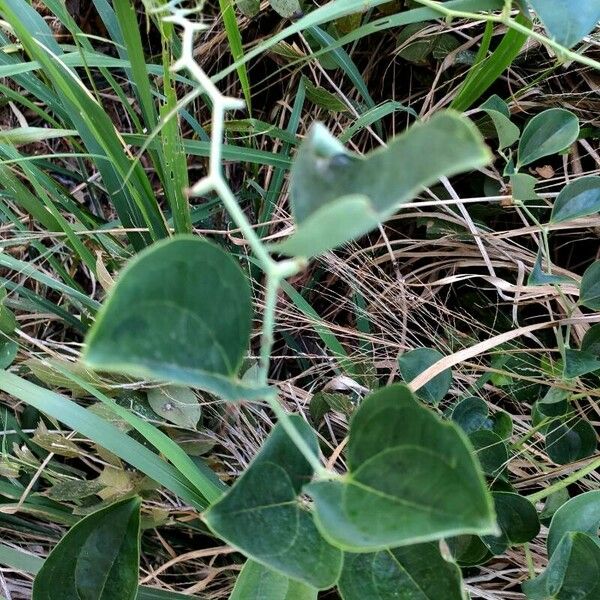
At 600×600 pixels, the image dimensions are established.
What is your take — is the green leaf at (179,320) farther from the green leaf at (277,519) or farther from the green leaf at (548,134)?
the green leaf at (548,134)

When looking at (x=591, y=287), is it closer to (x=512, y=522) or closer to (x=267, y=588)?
(x=512, y=522)

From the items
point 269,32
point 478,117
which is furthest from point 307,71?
point 478,117

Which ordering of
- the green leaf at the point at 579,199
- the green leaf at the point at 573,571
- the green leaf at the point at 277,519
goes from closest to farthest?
the green leaf at the point at 277,519
the green leaf at the point at 573,571
the green leaf at the point at 579,199

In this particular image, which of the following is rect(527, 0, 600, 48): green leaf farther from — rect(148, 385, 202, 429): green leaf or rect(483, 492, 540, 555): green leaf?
rect(148, 385, 202, 429): green leaf

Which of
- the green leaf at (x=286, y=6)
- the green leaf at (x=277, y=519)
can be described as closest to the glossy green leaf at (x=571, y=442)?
the green leaf at (x=277, y=519)

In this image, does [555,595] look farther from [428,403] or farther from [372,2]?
[372,2]

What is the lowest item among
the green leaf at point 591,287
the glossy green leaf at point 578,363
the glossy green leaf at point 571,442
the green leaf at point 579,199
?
the glossy green leaf at point 571,442
